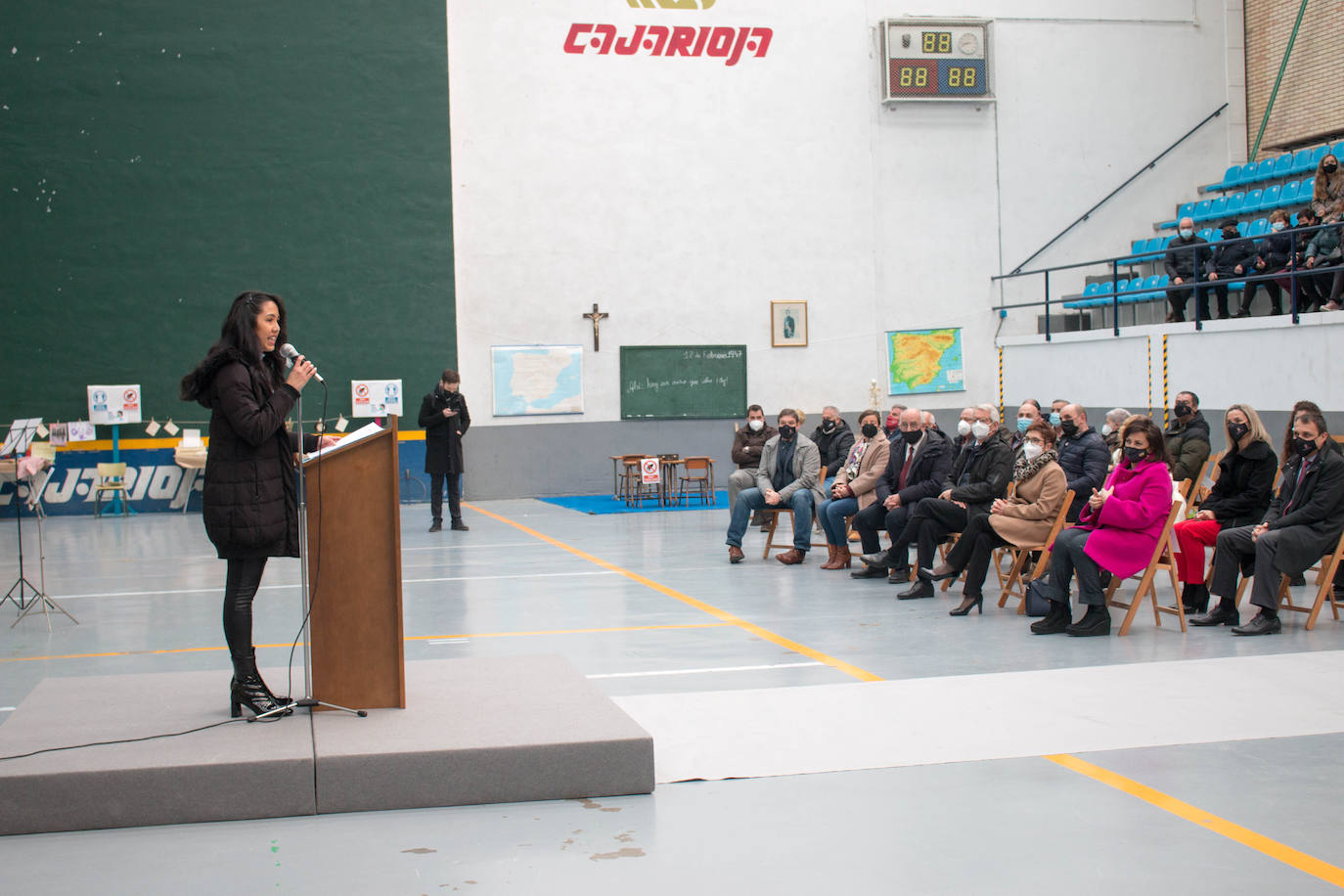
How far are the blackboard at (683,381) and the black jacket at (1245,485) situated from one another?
11.3m

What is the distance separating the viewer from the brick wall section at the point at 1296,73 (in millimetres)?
18500

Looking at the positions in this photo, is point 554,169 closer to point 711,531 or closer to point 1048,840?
point 711,531

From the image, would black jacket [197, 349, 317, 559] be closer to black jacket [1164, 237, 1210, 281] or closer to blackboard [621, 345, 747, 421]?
black jacket [1164, 237, 1210, 281]

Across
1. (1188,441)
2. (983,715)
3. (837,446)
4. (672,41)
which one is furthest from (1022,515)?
(672,41)

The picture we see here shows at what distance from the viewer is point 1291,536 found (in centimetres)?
717

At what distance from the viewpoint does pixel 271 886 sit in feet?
11.6

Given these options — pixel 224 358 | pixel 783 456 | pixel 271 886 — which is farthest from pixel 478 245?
pixel 271 886

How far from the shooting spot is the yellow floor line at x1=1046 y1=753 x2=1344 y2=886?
11.7 feet

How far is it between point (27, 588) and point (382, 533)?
6.80 metres

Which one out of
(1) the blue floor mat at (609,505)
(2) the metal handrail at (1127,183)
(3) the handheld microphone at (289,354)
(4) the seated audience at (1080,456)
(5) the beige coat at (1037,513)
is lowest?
(1) the blue floor mat at (609,505)

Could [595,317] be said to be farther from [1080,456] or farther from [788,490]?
[1080,456]

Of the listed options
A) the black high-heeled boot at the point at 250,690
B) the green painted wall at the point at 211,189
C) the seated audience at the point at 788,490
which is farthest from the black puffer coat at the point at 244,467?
the green painted wall at the point at 211,189

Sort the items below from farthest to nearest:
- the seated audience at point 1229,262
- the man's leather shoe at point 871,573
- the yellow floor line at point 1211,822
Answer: the seated audience at point 1229,262, the man's leather shoe at point 871,573, the yellow floor line at point 1211,822

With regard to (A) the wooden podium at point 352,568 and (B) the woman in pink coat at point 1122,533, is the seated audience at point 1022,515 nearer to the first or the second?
(B) the woman in pink coat at point 1122,533
